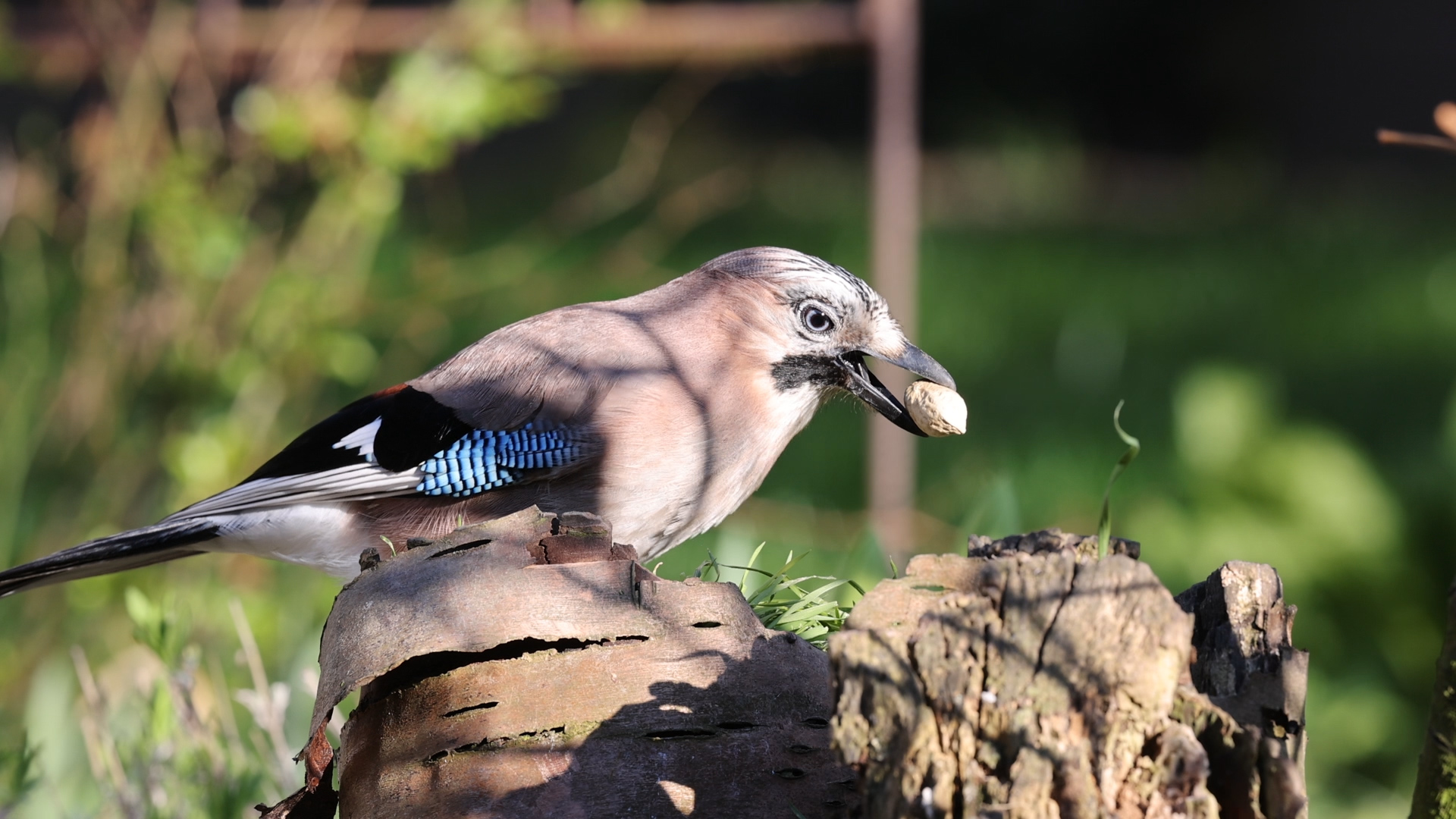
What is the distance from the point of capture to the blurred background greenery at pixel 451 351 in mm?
3191

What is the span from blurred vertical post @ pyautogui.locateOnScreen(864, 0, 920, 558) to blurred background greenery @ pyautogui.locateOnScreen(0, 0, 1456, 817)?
0.18 metres

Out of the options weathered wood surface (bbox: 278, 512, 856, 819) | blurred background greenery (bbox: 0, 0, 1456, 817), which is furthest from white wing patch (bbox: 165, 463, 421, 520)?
weathered wood surface (bbox: 278, 512, 856, 819)

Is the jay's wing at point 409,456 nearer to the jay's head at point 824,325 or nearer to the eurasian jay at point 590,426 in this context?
the eurasian jay at point 590,426

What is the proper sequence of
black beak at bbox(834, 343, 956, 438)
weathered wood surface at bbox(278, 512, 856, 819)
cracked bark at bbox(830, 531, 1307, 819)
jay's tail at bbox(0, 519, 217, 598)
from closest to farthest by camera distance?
cracked bark at bbox(830, 531, 1307, 819), weathered wood surface at bbox(278, 512, 856, 819), jay's tail at bbox(0, 519, 217, 598), black beak at bbox(834, 343, 956, 438)

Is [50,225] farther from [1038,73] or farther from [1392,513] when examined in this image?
[1038,73]

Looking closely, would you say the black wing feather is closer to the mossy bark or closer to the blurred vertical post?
the mossy bark

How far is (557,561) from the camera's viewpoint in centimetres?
150

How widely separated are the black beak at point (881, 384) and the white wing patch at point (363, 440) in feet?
2.50

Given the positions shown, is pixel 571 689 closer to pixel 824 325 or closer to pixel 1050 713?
pixel 1050 713

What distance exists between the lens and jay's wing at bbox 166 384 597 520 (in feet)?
7.14

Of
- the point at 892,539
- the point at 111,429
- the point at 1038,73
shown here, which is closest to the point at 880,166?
the point at 892,539

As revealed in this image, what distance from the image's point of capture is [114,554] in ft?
7.06

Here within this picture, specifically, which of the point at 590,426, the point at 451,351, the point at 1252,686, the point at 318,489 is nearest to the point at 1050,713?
the point at 1252,686

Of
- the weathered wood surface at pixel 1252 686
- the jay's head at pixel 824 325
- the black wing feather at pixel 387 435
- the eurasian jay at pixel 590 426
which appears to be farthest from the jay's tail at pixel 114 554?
the weathered wood surface at pixel 1252 686
